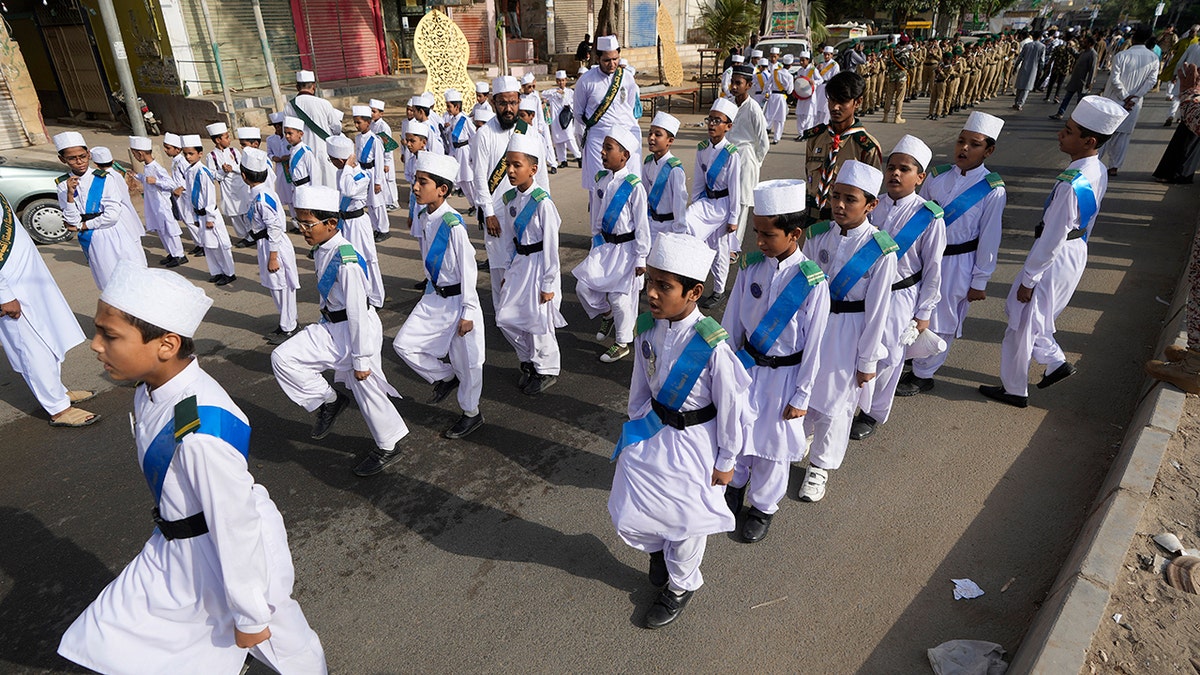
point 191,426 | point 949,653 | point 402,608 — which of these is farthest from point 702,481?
point 191,426

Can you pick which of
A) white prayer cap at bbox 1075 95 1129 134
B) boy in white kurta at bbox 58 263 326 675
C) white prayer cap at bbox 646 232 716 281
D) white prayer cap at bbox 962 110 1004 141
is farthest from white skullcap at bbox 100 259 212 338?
white prayer cap at bbox 1075 95 1129 134

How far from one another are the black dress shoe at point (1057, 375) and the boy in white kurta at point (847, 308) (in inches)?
86.4

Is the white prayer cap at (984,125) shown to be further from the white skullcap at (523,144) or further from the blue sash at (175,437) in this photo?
the blue sash at (175,437)

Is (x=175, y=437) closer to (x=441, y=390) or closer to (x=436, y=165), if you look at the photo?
(x=436, y=165)

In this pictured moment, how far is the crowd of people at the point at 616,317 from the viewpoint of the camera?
2.36 meters

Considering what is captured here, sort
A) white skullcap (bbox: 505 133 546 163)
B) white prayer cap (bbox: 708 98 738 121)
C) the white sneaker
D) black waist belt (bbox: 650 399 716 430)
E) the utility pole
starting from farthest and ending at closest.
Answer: the utility pole
white prayer cap (bbox: 708 98 738 121)
white skullcap (bbox: 505 133 546 163)
the white sneaker
black waist belt (bbox: 650 399 716 430)

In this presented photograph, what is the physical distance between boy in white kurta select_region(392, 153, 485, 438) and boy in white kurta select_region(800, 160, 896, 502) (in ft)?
7.65

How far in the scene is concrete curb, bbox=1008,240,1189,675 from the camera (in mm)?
2709

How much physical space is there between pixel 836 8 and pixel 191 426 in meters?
51.5

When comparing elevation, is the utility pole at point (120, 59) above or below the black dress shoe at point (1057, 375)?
above

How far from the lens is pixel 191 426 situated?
7.25ft

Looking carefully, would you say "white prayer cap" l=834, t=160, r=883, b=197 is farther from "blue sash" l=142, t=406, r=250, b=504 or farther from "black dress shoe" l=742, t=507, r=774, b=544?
"blue sash" l=142, t=406, r=250, b=504

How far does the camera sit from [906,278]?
4395mm

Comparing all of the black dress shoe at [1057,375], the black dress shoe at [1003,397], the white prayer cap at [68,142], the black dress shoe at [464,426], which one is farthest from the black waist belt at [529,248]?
the white prayer cap at [68,142]
